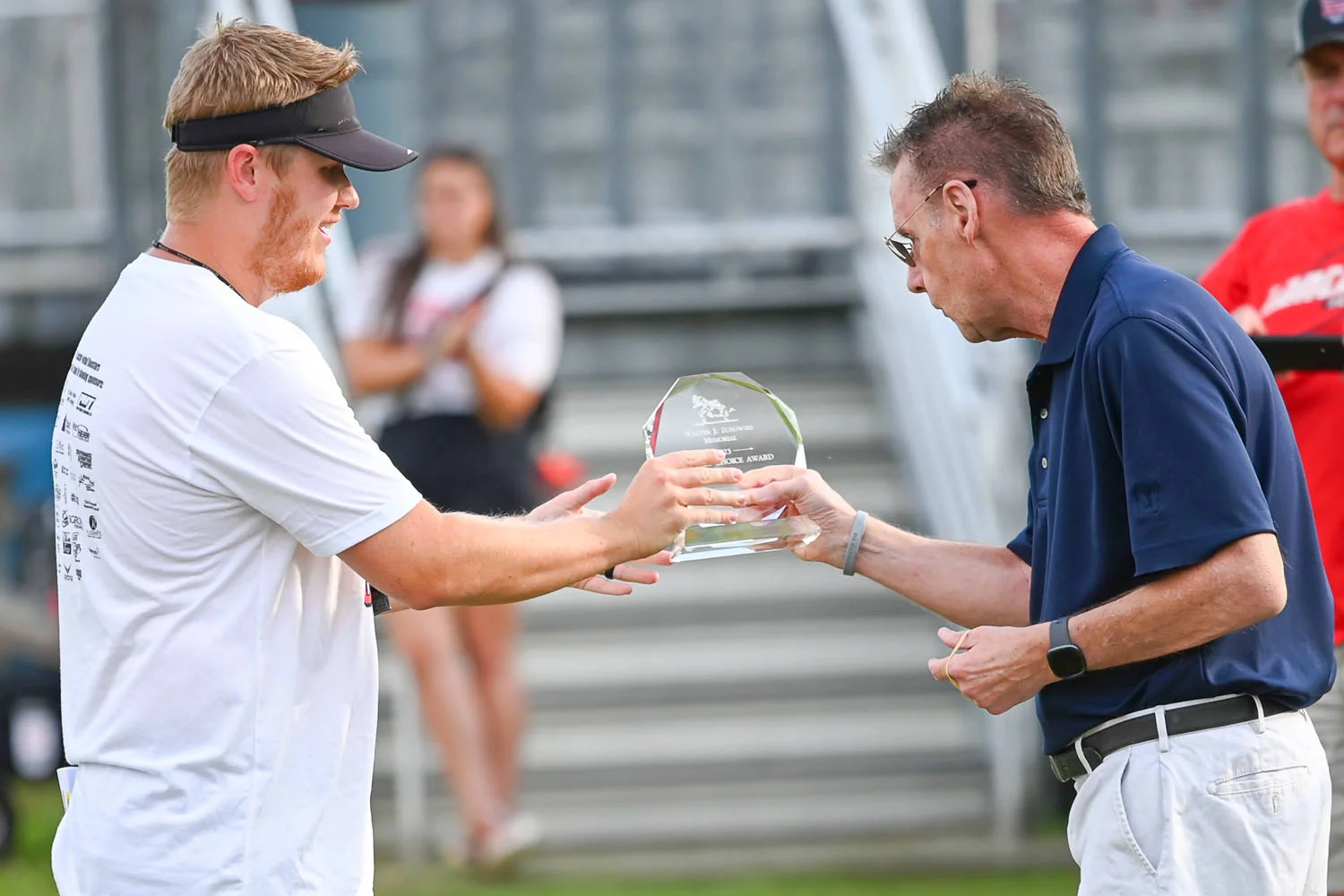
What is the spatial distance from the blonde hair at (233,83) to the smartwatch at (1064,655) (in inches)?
54.4

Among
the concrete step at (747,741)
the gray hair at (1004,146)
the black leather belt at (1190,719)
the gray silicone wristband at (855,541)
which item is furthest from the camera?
the concrete step at (747,741)

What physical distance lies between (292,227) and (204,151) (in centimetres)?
17

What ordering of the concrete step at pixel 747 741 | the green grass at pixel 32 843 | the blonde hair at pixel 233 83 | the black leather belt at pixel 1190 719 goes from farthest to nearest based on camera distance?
the concrete step at pixel 747 741
the green grass at pixel 32 843
the black leather belt at pixel 1190 719
the blonde hair at pixel 233 83

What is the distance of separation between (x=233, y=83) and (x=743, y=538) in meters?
1.21

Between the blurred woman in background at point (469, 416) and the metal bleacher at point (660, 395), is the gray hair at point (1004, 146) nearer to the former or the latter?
the blurred woman in background at point (469, 416)

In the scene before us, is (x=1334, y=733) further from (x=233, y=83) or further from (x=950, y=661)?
(x=233, y=83)

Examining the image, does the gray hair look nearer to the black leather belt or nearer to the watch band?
the watch band

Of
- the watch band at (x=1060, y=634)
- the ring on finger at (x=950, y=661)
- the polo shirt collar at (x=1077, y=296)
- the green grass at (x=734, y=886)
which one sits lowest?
the green grass at (x=734, y=886)

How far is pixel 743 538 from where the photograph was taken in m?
3.11

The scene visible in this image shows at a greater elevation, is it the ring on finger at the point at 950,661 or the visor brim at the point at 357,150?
the visor brim at the point at 357,150

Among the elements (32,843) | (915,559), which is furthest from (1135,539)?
(32,843)

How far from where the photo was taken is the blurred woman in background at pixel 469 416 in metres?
5.98

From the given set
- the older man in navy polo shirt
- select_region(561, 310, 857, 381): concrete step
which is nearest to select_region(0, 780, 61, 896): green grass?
select_region(561, 310, 857, 381): concrete step

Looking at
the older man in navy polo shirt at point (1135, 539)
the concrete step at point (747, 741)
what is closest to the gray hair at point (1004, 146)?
the older man in navy polo shirt at point (1135, 539)
